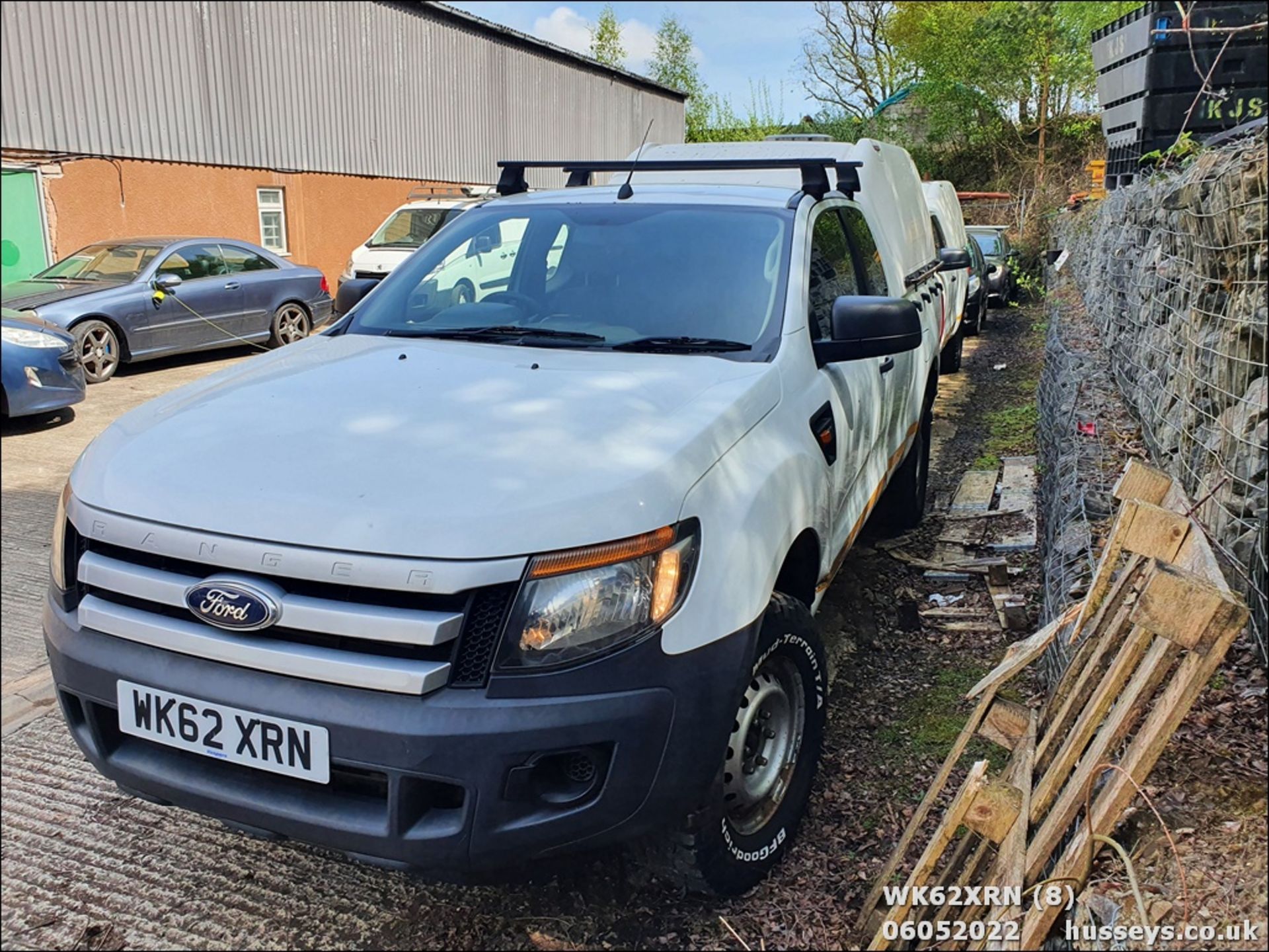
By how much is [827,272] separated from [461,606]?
2.38 metres

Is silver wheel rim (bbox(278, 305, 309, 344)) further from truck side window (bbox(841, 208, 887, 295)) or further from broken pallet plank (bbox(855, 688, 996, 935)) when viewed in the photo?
broken pallet plank (bbox(855, 688, 996, 935))

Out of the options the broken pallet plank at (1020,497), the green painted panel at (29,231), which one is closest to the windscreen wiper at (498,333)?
the broken pallet plank at (1020,497)

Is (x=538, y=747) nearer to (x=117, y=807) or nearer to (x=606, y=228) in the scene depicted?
(x=117, y=807)

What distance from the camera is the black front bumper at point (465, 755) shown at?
2.10 m

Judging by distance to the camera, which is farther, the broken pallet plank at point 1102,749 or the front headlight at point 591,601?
the front headlight at point 591,601

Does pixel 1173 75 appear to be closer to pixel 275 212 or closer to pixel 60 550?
pixel 60 550

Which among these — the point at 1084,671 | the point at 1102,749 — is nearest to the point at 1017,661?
the point at 1084,671

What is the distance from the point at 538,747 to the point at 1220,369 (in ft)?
9.24

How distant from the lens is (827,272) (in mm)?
3936

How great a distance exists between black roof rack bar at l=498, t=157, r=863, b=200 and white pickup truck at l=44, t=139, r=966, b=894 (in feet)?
3.99

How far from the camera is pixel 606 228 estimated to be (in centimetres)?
384

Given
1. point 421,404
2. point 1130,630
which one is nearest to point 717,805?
point 1130,630

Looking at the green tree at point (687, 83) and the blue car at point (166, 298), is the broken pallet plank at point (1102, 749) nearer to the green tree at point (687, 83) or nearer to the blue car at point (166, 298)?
the blue car at point (166, 298)

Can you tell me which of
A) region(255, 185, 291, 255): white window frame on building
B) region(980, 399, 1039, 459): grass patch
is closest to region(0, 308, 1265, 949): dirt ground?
region(980, 399, 1039, 459): grass patch
